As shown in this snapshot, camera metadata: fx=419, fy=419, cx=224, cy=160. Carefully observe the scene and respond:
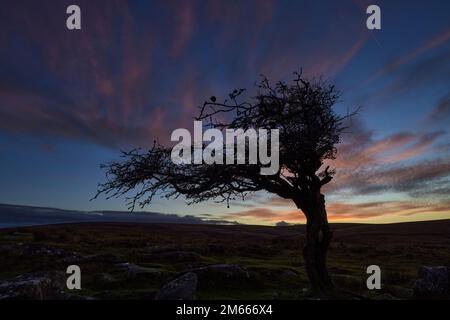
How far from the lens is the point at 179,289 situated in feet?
52.7

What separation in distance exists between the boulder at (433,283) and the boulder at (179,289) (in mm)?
12363

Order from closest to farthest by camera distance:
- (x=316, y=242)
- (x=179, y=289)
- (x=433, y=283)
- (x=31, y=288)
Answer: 1. (x=31, y=288)
2. (x=179, y=289)
3. (x=316, y=242)
4. (x=433, y=283)

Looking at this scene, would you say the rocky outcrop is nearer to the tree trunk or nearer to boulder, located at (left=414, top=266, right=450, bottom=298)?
the tree trunk

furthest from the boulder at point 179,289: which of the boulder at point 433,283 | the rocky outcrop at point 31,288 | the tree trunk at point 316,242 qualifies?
the boulder at point 433,283

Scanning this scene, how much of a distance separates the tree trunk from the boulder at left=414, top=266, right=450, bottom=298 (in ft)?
18.5

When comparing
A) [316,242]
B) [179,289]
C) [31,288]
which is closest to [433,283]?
[316,242]

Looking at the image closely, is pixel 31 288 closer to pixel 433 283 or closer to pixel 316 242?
pixel 316 242

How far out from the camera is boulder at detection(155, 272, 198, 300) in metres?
15.8

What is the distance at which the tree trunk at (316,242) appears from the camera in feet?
63.1

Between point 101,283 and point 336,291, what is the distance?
1192 centimetres

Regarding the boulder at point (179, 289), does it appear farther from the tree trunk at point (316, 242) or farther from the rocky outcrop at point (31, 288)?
the tree trunk at point (316, 242)

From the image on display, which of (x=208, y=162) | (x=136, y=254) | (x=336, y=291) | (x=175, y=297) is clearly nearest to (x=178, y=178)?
(x=208, y=162)

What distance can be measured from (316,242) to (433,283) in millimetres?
7197

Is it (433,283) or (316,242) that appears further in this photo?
(433,283)
